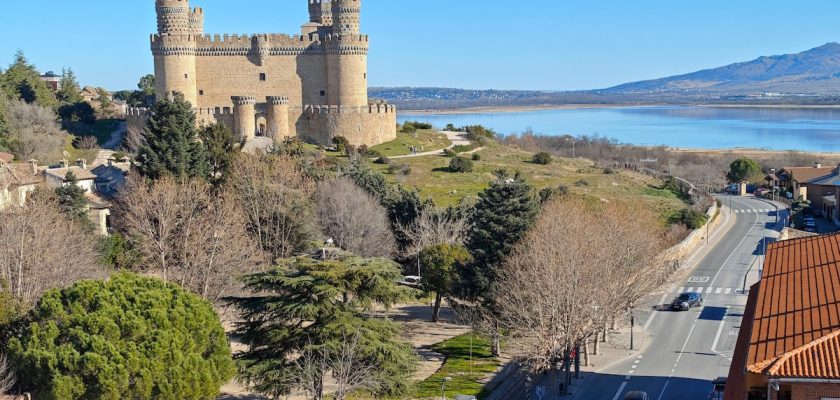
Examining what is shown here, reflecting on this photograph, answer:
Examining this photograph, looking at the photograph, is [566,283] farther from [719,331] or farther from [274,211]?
[274,211]

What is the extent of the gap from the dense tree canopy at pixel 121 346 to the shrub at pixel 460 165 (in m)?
38.9

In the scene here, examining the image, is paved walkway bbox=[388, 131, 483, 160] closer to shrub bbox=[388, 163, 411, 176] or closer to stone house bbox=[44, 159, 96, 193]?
shrub bbox=[388, 163, 411, 176]

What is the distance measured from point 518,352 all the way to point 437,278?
7379mm

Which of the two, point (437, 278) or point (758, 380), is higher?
point (758, 380)

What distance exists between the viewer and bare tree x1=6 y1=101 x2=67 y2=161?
54.7 m

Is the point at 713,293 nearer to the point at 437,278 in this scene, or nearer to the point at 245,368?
the point at 437,278

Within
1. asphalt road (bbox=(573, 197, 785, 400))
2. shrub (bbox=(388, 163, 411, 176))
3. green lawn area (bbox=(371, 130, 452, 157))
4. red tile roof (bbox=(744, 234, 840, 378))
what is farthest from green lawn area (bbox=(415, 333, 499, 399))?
green lawn area (bbox=(371, 130, 452, 157))

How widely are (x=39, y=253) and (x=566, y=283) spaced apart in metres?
16.9

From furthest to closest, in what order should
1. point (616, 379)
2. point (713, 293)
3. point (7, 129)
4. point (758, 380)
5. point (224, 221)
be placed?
point (7, 129), point (713, 293), point (224, 221), point (616, 379), point (758, 380)

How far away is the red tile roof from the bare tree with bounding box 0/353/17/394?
16.2 meters

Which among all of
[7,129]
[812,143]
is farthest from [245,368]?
[812,143]

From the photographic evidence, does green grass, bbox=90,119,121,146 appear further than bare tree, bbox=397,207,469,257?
Yes

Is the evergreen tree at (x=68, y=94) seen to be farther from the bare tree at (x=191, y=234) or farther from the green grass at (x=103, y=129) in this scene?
the bare tree at (x=191, y=234)

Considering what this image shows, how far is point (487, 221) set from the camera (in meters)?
33.7
